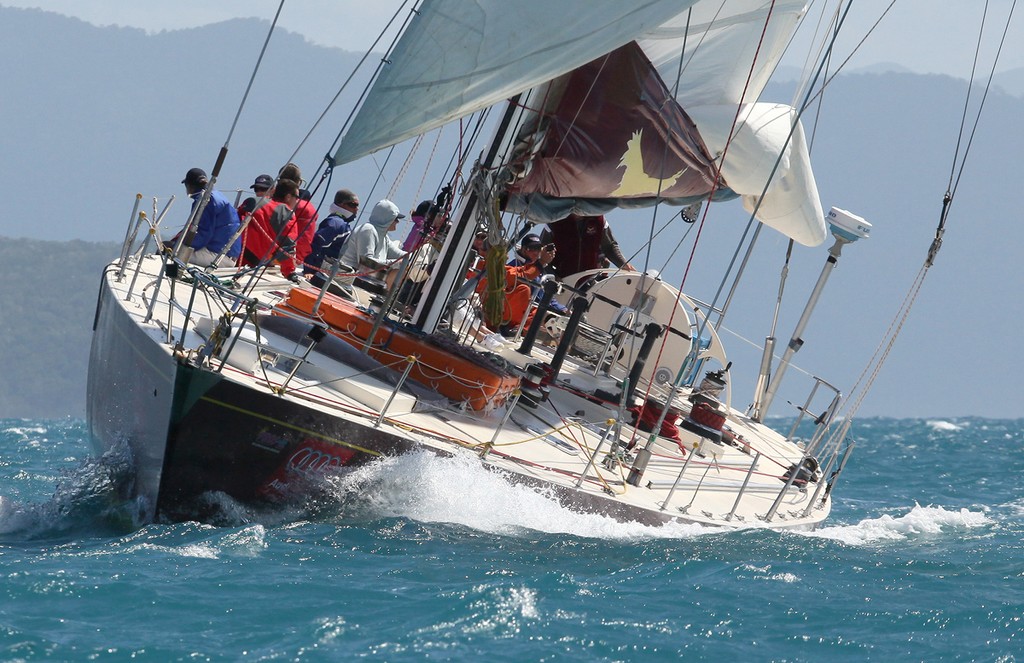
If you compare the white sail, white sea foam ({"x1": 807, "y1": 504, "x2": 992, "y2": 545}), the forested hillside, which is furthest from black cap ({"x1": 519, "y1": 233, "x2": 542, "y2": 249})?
the forested hillside

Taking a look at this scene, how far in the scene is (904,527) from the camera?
12227mm

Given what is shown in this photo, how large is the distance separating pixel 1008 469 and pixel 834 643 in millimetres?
18316

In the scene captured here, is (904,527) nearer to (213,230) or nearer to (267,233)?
(267,233)

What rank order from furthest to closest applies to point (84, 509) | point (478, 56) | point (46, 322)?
point (46, 322) → point (478, 56) → point (84, 509)

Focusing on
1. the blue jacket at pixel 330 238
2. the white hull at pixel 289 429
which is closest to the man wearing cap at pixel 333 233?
the blue jacket at pixel 330 238

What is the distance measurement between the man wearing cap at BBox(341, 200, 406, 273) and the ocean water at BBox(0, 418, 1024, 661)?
3163mm

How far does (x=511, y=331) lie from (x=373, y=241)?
5.72 feet

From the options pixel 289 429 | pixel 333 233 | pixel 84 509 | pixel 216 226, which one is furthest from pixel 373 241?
pixel 289 429

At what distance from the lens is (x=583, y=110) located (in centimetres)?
1083

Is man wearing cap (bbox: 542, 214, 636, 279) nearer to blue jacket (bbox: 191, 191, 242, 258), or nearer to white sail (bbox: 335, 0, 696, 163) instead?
blue jacket (bbox: 191, 191, 242, 258)

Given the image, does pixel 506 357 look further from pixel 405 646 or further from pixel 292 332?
pixel 405 646

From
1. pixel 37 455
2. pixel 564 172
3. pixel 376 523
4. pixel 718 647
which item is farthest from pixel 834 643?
pixel 37 455

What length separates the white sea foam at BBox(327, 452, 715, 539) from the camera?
846 cm

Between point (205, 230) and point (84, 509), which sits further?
point (205, 230)
